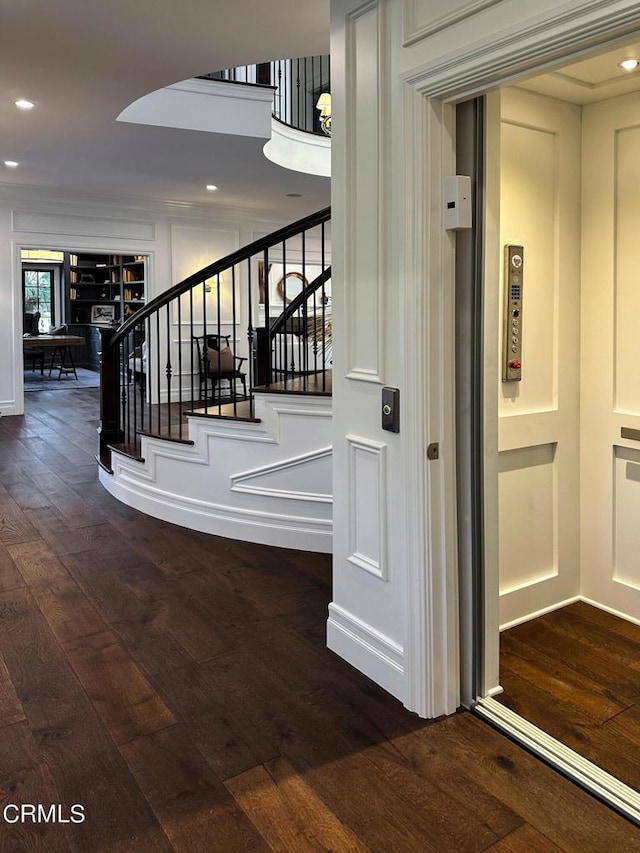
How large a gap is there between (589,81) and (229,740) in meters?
2.68

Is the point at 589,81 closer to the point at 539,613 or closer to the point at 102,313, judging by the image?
the point at 539,613

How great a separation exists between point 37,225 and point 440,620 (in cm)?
794

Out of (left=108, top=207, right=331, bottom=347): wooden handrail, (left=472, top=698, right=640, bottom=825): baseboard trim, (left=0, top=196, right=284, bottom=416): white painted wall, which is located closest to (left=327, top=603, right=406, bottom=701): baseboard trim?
(left=472, top=698, right=640, bottom=825): baseboard trim

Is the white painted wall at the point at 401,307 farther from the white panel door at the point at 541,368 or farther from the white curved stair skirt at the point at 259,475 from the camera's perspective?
the white curved stair skirt at the point at 259,475

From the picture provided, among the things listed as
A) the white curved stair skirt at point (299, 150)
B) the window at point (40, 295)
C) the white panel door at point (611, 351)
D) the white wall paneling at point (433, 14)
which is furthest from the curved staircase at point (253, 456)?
the window at point (40, 295)

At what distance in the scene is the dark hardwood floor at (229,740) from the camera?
66.2 inches

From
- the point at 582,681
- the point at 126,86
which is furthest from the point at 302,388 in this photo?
the point at 126,86

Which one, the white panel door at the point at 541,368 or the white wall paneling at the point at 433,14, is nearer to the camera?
the white wall paneling at the point at 433,14

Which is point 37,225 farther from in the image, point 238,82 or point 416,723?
point 416,723

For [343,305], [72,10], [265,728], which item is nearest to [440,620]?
[265,728]

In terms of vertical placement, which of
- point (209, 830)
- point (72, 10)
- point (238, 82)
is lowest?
point (209, 830)

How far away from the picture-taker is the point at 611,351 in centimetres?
281

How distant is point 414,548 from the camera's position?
84.9 inches

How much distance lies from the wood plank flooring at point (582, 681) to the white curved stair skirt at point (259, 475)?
1.34 metres
